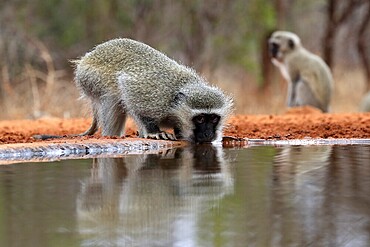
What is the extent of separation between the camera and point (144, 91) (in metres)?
8.26

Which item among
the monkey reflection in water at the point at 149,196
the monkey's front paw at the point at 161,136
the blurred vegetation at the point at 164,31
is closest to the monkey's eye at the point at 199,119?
the monkey's front paw at the point at 161,136

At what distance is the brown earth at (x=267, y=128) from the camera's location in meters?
9.19

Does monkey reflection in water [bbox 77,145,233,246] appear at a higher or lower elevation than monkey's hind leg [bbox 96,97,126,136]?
lower

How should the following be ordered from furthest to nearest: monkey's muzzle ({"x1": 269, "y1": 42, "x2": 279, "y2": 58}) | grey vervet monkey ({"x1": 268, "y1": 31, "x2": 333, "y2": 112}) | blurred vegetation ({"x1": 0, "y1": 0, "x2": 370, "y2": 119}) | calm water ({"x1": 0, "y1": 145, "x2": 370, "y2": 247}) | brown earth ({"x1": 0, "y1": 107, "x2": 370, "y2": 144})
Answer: blurred vegetation ({"x1": 0, "y1": 0, "x2": 370, "y2": 119})
monkey's muzzle ({"x1": 269, "y1": 42, "x2": 279, "y2": 58})
grey vervet monkey ({"x1": 268, "y1": 31, "x2": 333, "y2": 112})
brown earth ({"x1": 0, "y1": 107, "x2": 370, "y2": 144})
calm water ({"x1": 0, "y1": 145, "x2": 370, "y2": 247})

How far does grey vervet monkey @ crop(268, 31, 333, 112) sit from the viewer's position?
17719 mm

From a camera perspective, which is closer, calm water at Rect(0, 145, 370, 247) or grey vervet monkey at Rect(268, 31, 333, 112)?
calm water at Rect(0, 145, 370, 247)

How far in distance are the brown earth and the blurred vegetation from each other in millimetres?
7145

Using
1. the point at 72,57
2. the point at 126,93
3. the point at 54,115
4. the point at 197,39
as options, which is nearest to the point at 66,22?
Result: the point at 72,57

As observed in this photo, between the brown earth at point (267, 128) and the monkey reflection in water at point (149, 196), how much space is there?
5.46ft

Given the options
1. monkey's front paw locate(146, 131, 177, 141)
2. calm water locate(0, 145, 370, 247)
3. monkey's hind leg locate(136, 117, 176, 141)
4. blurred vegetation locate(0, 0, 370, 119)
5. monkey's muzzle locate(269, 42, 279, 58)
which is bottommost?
calm water locate(0, 145, 370, 247)

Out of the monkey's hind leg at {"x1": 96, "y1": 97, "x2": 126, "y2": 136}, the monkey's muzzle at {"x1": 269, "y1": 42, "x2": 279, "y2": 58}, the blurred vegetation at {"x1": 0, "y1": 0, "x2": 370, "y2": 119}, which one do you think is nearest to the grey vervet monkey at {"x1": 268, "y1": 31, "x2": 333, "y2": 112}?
the monkey's muzzle at {"x1": 269, "y1": 42, "x2": 279, "y2": 58}

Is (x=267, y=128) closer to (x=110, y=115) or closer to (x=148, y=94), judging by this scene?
(x=110, y=115)

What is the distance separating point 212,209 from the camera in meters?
4.72

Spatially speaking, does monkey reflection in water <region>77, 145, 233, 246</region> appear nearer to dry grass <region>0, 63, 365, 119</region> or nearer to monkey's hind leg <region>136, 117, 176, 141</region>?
monkey's hind leg <region>136, 117, 176, 141</region>
